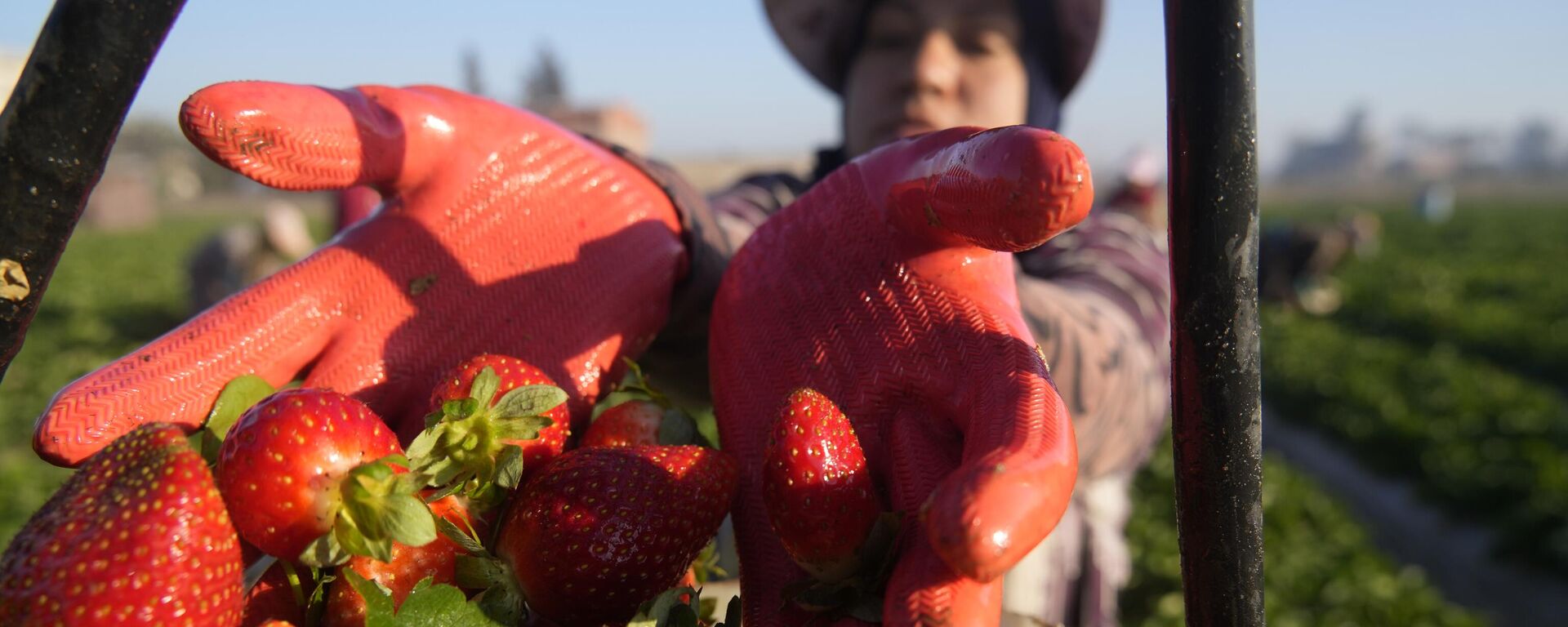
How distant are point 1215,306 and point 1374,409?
31.5 feet

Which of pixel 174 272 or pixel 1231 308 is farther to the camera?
pixel 174 272

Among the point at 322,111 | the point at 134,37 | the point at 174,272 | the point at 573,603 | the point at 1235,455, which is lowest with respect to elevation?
the point at 174,272

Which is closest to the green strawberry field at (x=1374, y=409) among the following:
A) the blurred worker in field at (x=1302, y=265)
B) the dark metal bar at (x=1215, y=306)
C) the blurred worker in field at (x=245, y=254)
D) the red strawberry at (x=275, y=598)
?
the blurred worker in field at (x=1302, y=265)

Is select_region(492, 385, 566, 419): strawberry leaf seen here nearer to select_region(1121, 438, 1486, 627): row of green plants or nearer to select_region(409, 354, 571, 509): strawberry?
select_region(409, 354, 571, 509): strawberry

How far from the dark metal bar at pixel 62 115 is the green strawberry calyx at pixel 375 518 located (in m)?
0.26

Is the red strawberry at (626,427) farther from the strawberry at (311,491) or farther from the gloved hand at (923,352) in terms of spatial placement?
the strawberry at (311,491)

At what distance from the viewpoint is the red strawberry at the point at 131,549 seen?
2.44 feet

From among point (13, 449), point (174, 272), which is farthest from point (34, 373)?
point (174, 272)

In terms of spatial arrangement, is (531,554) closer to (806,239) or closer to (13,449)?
(806,239)

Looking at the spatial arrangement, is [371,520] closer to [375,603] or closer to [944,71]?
[375,603]

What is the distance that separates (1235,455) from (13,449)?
919 cm

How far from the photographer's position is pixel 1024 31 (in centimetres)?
217

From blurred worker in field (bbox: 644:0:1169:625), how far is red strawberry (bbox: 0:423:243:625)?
85 cm

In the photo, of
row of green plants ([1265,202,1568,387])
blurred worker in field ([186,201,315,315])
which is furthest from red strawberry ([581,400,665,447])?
row of green plants ([1265,202,1568,387])
